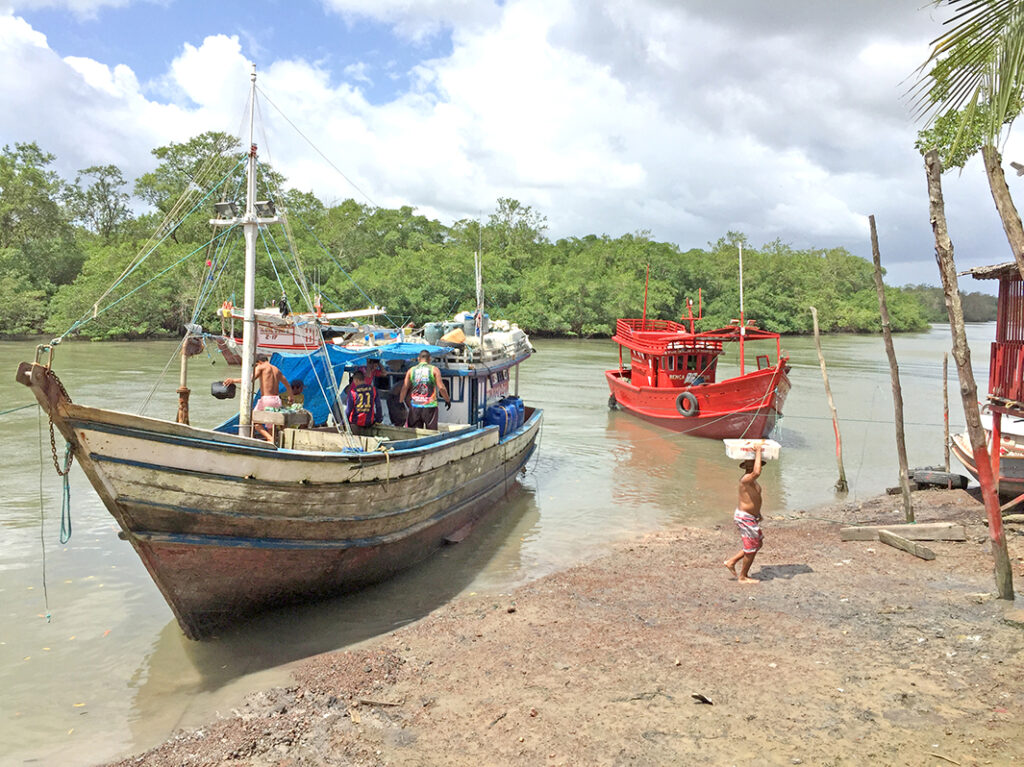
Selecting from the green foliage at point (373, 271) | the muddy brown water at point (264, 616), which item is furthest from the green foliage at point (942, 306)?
the muddy brown water at point (264, 616)

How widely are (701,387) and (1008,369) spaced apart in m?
8.80

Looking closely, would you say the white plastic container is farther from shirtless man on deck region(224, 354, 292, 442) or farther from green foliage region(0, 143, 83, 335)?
green foliage region(0, 143, 83, 335)

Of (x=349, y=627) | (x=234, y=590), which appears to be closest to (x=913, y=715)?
(x=349, y=627)

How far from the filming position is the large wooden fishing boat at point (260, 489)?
6.26 meters

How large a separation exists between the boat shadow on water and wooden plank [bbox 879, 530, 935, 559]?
4860 mm

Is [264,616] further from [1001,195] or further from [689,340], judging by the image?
[689,340]

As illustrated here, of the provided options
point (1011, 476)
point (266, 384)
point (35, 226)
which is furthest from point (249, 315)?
point (35, 226)

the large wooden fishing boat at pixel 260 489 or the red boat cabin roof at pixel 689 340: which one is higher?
the red boat cabin roof at pixel 689 340

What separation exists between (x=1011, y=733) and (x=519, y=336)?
11435mm

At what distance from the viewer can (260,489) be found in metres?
7.13

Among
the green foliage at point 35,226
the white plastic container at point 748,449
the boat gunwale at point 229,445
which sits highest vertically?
the green foliage at point 35,226

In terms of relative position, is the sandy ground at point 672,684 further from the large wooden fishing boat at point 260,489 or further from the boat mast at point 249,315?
the boat mast at point 249,315

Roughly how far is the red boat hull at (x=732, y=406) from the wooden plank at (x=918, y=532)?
9.51 metres

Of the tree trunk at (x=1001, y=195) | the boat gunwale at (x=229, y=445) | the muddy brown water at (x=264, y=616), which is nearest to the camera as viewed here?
the tree trunk at (x=1001, y=195)
